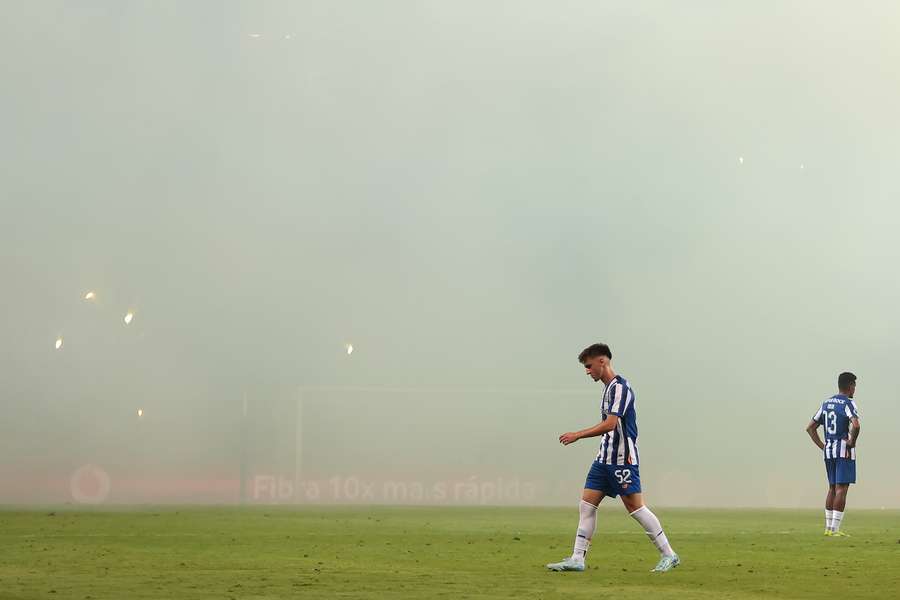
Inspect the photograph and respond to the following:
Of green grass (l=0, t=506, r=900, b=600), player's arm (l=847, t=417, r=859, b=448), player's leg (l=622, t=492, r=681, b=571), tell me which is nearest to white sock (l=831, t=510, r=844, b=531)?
green grass (l=0, t=506, r=900, b=600)

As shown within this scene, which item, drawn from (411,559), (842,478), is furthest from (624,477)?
(842,478)

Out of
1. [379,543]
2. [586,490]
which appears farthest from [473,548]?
[586,490]

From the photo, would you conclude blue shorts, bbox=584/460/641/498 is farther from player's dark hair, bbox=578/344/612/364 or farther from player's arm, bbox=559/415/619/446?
player's dark hair, bbox=578/344/612/364

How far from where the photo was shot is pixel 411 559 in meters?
13.2

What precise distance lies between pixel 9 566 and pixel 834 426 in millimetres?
10626

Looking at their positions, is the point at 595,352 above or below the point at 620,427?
above

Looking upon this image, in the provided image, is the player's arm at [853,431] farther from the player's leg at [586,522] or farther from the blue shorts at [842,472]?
the player's leg at [586,522]

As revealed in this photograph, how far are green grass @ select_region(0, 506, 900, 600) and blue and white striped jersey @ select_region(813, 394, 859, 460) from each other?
1.17 meters

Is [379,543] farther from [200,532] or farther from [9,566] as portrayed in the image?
[9,566]

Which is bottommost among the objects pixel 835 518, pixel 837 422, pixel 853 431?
pixel 835 518

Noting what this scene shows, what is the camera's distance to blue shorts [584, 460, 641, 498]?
11.7 meters

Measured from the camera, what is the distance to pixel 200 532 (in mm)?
17609

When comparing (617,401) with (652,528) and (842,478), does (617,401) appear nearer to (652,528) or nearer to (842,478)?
(652,528)

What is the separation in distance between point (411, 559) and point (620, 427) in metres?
2.82
